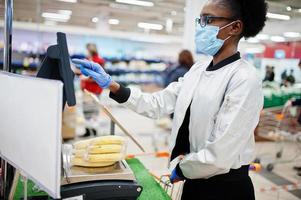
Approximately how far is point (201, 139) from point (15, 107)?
2.77ft

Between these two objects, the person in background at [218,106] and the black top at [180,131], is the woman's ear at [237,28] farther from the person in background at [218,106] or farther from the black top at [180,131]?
the black top at [180,131]

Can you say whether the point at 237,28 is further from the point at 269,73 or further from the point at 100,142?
the point at 269,73

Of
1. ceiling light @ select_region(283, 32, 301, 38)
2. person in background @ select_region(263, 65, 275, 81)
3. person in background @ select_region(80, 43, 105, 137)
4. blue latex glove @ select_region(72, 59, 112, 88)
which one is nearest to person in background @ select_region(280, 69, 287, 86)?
person in background @ select_region(263, 65, 275, 81)

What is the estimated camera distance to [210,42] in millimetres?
1539

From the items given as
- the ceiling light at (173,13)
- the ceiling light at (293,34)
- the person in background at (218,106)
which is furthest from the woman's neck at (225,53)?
the ceiling light at (173,13)

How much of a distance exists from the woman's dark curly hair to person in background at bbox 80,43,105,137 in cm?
414

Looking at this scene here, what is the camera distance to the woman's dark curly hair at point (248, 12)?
1449 mm

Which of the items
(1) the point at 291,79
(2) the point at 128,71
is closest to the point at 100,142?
(1) the point at 291,79

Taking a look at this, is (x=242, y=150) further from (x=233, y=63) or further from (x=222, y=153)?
(x=233, y=63)

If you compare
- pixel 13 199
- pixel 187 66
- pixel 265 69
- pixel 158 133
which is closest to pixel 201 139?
pixel 13 199

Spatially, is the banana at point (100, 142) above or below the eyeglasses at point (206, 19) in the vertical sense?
below

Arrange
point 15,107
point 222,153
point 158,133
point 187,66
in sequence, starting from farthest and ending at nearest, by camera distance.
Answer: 1. point 158,133
2. point 187,66
3. point 222,153
4. point 15,107

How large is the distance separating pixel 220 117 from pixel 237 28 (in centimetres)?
49

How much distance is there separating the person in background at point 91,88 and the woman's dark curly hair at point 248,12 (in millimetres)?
4143
